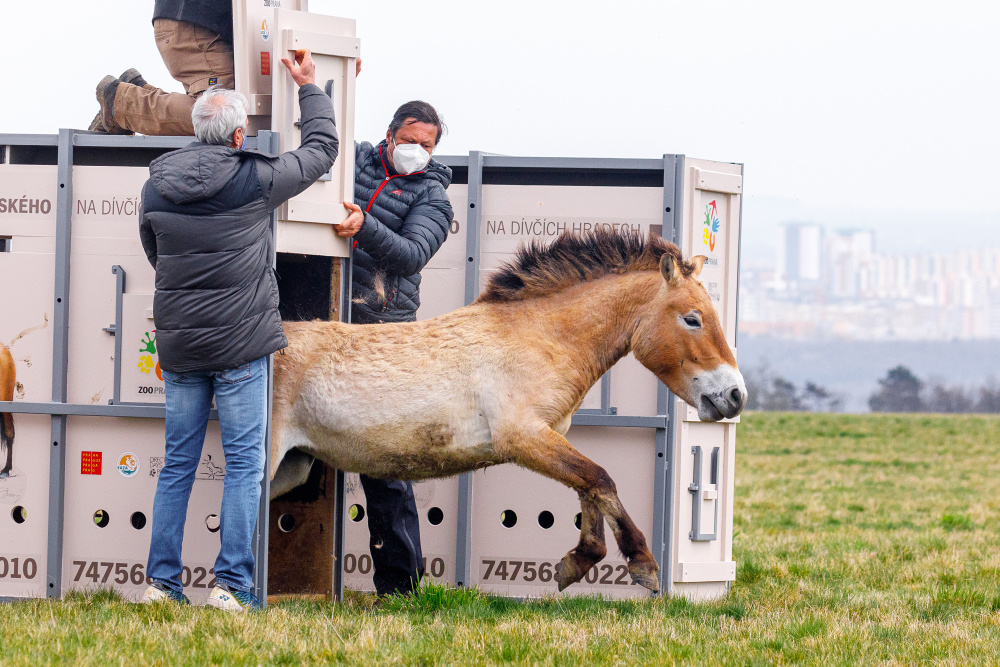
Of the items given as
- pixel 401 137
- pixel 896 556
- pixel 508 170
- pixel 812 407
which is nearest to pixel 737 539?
pixel 896 556

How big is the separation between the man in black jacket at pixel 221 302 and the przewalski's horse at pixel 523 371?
0.30m

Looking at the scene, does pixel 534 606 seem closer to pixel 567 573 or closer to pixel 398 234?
pixel 567 573

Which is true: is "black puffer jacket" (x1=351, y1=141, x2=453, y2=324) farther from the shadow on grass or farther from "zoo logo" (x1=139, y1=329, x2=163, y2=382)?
the shadow on grass

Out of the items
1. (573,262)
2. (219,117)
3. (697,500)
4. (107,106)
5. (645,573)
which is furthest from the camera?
(697,500)

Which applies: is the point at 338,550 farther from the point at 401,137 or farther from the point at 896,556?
the point at 896,556

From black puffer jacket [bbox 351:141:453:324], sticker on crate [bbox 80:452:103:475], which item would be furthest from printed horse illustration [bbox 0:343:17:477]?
black puffer jacket [bbox 351:141:453:324]

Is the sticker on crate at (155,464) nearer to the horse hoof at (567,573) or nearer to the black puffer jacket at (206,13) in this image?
the horse hoof at (567,573)

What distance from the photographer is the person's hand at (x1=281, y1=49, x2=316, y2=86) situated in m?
5.77

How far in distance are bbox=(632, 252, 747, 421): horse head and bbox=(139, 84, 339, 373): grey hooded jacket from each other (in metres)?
1.68

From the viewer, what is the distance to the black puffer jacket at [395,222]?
21.1 feet

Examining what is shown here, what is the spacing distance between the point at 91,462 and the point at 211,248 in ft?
4.67

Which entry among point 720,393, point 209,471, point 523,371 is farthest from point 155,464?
point 720,393

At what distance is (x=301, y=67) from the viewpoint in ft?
19.0

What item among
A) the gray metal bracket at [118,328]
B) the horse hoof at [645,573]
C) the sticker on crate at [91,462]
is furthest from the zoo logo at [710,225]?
the sticker on crate at [91,462]
